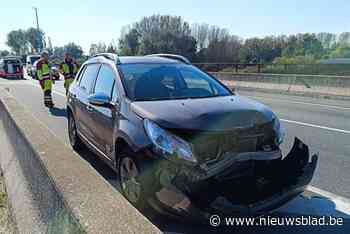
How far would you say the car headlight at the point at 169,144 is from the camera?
298 centimetres

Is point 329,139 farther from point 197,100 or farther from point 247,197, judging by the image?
point 247,197

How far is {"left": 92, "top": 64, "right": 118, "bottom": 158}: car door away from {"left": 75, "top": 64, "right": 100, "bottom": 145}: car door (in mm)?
232

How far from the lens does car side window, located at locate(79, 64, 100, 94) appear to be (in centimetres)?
523

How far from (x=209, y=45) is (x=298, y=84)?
197ft

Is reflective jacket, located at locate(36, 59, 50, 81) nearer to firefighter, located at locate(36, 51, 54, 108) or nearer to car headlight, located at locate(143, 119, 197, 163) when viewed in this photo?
firefighter, located at locate(36, 51, 54, 108)

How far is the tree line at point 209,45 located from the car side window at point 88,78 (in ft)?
183

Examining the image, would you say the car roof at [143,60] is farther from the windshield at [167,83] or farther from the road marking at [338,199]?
the road marking at [338,199]

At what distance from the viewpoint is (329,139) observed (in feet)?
22.3

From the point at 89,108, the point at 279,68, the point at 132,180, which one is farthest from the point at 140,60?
the point at 279,68

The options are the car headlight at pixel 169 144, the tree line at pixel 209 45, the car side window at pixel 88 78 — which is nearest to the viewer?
the car headlight at pixel 169 144

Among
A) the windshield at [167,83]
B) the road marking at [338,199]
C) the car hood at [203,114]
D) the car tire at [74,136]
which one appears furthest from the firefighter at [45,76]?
the road marking at [338,199]

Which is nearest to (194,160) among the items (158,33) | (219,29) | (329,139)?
(329,139)

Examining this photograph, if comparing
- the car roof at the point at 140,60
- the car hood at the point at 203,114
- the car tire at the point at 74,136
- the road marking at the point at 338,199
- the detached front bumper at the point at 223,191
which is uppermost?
the car roof at the point at 140,60

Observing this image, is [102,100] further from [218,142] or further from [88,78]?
[218,142]
